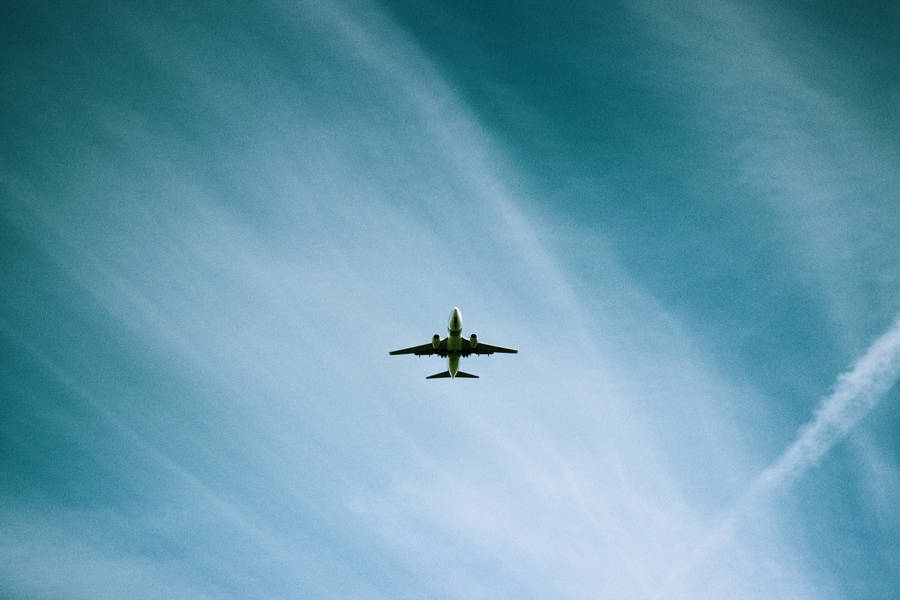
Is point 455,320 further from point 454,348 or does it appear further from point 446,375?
point 446,375

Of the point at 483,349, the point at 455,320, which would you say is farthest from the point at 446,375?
the point at 455,320

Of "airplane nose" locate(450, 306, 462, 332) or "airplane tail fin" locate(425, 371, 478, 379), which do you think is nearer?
"airplane nose" locate(450, 306, 462, 332)

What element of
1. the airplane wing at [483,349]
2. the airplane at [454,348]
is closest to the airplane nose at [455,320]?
the airplane at [454,348]

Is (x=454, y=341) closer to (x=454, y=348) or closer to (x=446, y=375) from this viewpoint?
(x=454, y=348)

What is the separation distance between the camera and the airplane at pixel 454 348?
7800cm

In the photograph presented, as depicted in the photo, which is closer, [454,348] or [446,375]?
[454,348]

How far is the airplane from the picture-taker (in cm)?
7800

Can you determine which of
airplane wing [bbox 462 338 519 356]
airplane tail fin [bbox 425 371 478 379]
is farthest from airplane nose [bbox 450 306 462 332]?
airplane tail fin [bbox 425 371 478 379]

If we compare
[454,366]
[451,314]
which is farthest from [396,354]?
[451,314]

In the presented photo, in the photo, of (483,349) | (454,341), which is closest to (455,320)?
(454,341)

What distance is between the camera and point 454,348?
273 ft

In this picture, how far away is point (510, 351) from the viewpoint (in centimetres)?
8869

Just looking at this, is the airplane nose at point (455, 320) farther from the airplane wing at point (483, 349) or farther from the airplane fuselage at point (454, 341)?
the airplane wing at point (483, 349)

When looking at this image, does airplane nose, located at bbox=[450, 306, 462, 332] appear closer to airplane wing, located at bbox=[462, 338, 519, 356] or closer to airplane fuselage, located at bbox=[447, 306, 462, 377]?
airplane fuselage, located at bbox=[447, 306, 462, 377]
